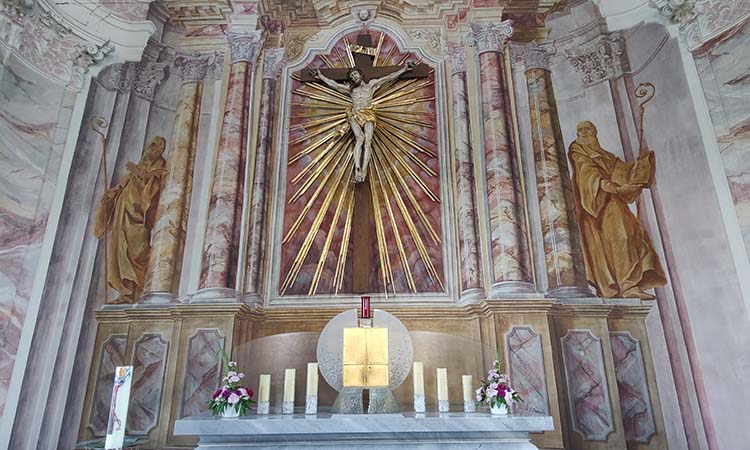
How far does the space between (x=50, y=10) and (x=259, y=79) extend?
230cm

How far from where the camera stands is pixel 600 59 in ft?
21.1

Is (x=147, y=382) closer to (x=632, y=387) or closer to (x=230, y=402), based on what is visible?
(x=230, y=402)

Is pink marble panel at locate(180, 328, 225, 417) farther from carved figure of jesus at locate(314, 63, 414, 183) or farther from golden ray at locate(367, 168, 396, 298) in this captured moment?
carved figure of jesus at locate(314, 63, 414, 183)

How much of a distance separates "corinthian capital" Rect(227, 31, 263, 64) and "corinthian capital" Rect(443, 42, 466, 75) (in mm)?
2269

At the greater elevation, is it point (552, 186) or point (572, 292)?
point (552, 186)

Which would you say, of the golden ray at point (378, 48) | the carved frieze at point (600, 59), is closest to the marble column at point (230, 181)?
the golden ray at point (378, 48)

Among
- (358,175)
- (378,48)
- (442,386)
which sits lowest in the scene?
(442,386)

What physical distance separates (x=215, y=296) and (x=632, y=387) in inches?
160

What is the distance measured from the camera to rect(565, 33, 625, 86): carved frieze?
6316 mm

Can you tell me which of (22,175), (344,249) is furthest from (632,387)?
(22,175)

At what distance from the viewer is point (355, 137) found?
650 cm

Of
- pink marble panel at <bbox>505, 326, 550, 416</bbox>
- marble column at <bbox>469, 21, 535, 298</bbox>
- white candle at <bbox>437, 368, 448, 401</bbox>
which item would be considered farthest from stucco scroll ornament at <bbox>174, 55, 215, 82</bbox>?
pink marble panel at <bbox>505, 326, 550, 416</bbox>

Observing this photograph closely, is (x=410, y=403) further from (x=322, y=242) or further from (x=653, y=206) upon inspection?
(x=653, y=206)

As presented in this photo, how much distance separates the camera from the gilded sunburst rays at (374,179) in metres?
6.14
